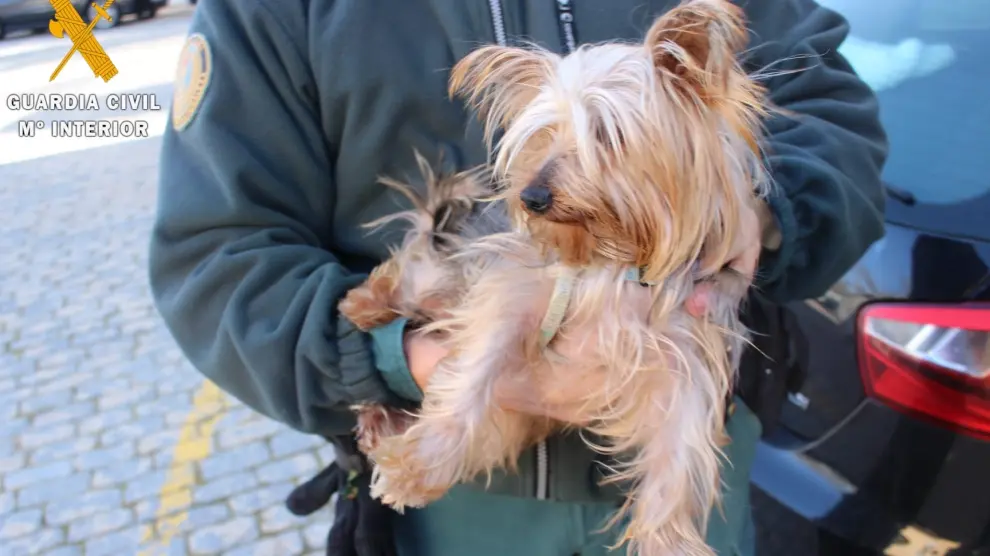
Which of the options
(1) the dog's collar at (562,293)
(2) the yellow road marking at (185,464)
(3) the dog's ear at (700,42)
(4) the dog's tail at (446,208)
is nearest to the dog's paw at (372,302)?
(4) the dog's tail at (446,208)

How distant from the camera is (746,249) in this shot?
174 centimetres

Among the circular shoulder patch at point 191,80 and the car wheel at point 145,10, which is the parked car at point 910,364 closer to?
the circular shoulder patch at point 191,80

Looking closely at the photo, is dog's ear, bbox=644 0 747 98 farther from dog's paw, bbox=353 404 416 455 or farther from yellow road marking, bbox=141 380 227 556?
yellow road marking, bbox=141 380 227 556

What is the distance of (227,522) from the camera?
4.21m

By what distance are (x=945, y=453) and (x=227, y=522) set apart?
323 centimetres

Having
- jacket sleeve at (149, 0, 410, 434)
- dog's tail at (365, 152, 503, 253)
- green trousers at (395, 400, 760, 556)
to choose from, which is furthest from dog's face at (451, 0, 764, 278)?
green trousers at (395, 400, 760, 556)

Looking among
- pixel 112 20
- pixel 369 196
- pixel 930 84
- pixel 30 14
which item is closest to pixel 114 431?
pixel 369 196

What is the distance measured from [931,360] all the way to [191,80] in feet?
6.68

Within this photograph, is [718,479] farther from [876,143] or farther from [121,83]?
[121,83]

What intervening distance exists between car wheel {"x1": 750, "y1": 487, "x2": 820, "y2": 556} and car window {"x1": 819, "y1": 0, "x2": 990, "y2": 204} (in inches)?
40.7

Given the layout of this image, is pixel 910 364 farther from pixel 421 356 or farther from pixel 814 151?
pixel 421 356

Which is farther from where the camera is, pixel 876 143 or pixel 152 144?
pixel 152 144

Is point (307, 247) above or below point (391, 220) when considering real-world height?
above

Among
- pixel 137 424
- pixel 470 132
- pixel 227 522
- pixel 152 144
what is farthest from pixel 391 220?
pixel 152 144
